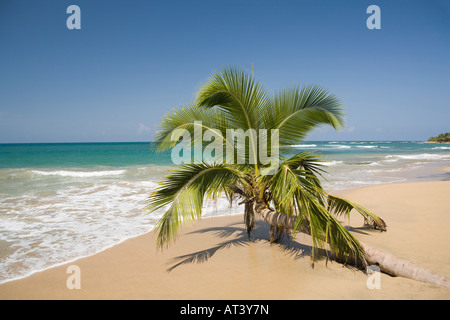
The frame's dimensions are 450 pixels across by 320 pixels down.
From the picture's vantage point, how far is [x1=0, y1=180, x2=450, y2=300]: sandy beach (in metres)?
3.08

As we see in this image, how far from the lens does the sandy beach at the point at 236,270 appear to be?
3.08m

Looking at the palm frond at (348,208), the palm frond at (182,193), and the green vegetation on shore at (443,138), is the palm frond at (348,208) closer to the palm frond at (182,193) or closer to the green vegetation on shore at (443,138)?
the palm frond at (182,193)

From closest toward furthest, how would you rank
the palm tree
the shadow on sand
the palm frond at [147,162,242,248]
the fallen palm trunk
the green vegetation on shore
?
the fallen palm trunk < the palm frond at [147,162,242,248] < the palm tree < the shadow on sand < the green vegetation on shore

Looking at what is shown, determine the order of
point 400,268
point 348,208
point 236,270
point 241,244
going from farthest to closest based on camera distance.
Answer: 1. point 241,244
2. point 348,208
3. point 236,270
4. point 400,268

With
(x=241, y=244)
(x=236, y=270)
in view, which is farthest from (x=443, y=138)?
(x=236, y=270)

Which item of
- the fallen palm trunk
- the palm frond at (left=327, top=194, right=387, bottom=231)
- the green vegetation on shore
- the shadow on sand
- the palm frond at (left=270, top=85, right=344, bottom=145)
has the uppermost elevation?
the green vegetation on shore

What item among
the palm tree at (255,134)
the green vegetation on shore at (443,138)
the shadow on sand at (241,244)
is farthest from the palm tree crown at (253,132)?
the green vegetation on shore at (443,138)

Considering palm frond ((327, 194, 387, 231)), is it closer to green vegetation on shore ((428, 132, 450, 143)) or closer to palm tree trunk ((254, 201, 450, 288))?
palm tree trunk ((254, 201, 450, 288))

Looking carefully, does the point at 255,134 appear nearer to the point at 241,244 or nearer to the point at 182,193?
the point at 182,193

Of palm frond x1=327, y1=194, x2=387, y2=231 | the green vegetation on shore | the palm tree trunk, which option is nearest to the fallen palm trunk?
the palm tree trunk

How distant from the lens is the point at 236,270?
3670 mm

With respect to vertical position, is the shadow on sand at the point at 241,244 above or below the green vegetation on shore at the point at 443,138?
below

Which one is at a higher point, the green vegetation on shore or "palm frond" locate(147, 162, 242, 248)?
the green vegetation on shore
